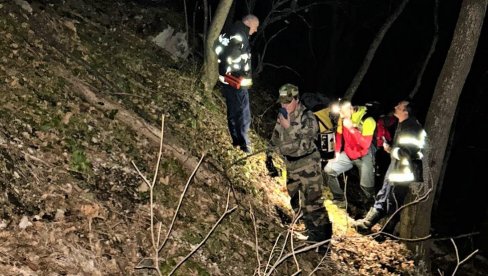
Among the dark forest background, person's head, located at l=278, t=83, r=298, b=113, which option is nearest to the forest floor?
person's head, located at l=278, t=83, r=298, b=113

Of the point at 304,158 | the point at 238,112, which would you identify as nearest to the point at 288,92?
the point at 304,158

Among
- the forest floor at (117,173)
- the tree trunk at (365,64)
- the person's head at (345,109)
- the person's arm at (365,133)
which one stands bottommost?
the forest floor at (117,173)

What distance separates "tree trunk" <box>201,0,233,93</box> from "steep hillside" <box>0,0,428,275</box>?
11.8 inches

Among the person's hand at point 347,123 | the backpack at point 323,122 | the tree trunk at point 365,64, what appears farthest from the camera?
the tree trunk at point 365,64

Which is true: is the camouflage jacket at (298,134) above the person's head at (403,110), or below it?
below

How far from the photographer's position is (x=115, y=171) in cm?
568

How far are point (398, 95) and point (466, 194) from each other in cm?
609

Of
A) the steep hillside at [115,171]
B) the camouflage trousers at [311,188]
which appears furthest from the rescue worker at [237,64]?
the camouflage trousers at [311,188]

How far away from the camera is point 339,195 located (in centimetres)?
864

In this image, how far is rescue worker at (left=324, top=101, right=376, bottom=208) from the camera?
7590 millimetres

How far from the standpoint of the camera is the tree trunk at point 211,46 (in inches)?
332

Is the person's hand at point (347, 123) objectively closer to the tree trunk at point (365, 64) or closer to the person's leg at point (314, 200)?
the person's leg at point (314, 200)

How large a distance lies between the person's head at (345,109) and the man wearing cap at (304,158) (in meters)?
1.28

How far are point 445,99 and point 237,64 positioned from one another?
11.2 feet
